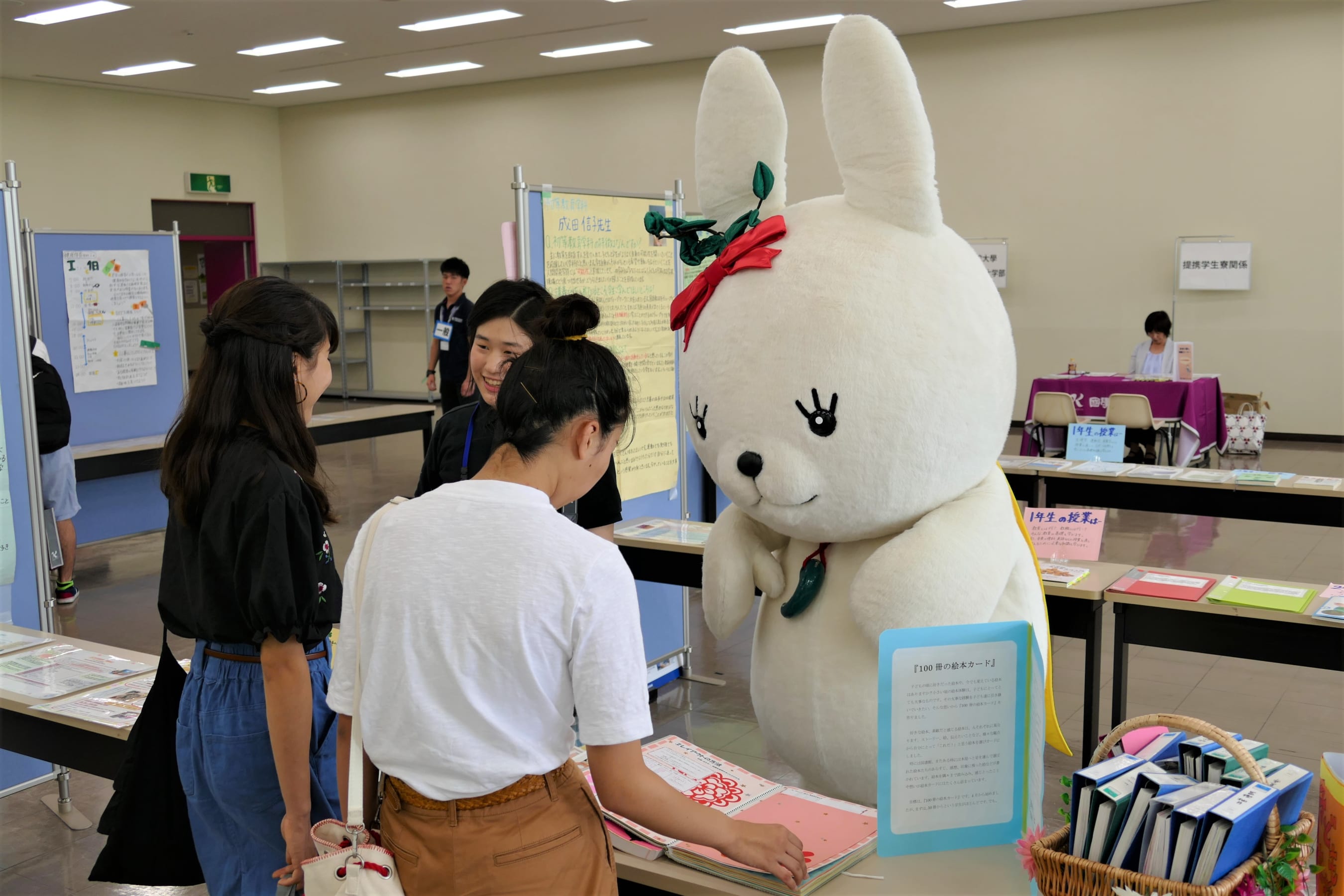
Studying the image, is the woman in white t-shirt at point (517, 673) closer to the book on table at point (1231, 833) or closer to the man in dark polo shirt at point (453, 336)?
the book on table at point (1231, 833)

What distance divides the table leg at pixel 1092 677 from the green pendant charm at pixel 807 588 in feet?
4.77

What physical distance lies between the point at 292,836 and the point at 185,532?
531mm

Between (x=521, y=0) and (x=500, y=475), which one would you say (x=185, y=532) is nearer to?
(x=500, y=475)

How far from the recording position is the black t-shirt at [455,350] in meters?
8.58

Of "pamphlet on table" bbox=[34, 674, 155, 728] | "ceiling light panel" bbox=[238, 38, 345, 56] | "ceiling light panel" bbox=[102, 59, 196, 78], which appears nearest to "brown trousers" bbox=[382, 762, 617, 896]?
"pamphlet on table" bbox=[34, 674, 155, 728]

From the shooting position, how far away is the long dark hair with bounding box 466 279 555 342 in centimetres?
243

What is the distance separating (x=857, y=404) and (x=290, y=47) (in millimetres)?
11420

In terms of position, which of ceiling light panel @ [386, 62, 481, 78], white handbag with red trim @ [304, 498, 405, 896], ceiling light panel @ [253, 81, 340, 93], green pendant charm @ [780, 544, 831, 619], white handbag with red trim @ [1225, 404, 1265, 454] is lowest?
white handbag with red trim @ [1225, 404, 1265, 454]

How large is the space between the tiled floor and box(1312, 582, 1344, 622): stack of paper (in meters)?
0.14

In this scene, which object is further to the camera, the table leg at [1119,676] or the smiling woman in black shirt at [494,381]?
the table leg at [1119,676]

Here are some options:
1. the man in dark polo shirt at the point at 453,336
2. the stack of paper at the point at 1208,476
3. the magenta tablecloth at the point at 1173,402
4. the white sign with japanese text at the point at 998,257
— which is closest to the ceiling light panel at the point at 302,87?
the man in dark polo shirt at the point at 453,336

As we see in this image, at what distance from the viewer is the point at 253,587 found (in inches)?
66.8

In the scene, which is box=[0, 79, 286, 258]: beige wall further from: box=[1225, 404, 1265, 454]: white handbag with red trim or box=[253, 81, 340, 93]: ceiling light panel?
box=[1225, 404, 1265, 454]: white handbag with red trim

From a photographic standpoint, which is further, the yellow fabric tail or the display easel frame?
the display easel frame
